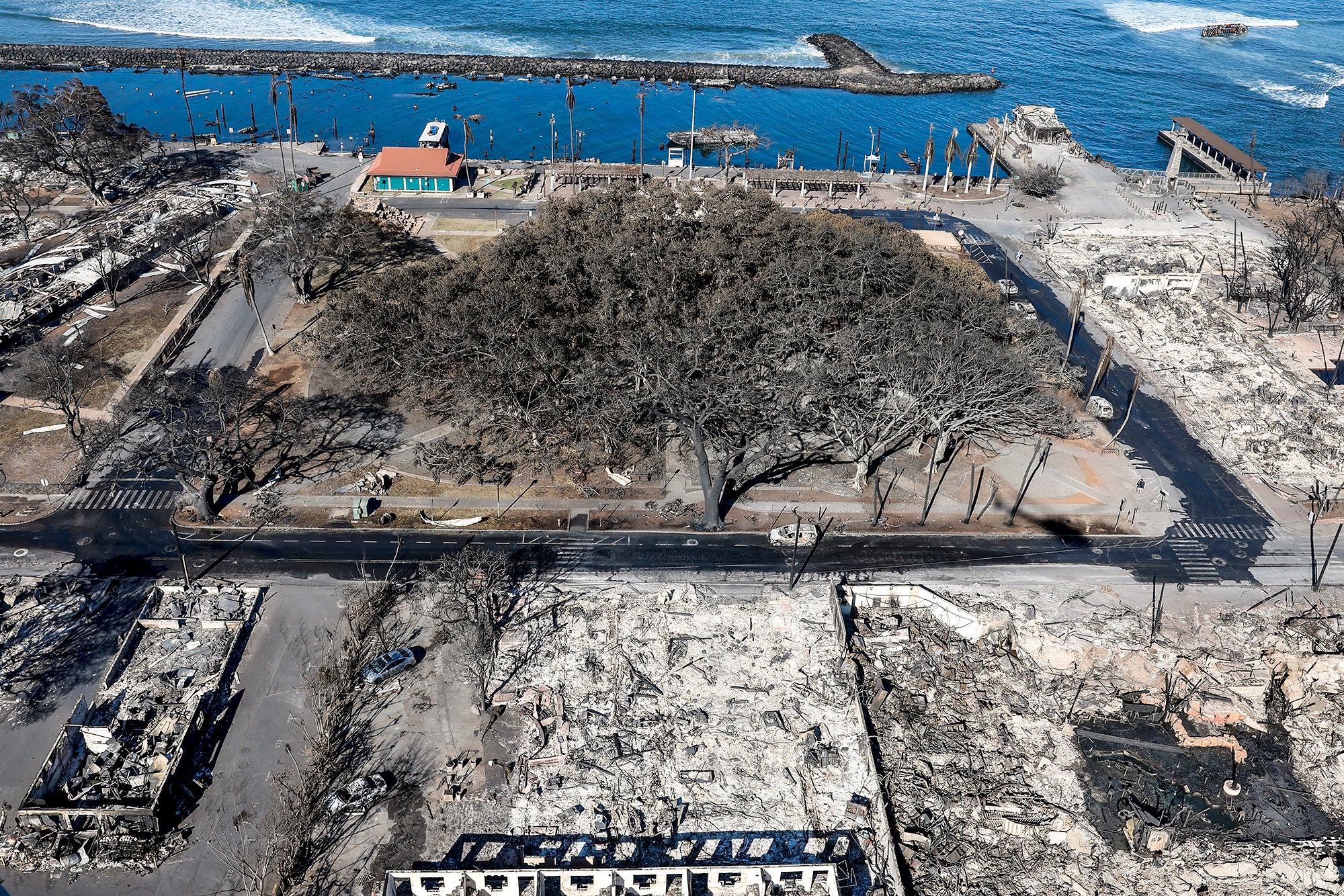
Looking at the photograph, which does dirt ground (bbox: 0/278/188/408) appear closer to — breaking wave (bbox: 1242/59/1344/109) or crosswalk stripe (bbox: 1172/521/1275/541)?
Result: crosswalk stripe (bbox: 1172/521/1275/541)

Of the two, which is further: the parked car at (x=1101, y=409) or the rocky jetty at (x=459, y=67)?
the rocky jetty at (x=459, y=67)

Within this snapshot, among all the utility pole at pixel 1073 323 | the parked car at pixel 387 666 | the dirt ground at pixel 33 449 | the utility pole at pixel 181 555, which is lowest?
the parked car at pixel 387 666

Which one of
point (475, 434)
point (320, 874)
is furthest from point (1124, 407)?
point (320, 874)

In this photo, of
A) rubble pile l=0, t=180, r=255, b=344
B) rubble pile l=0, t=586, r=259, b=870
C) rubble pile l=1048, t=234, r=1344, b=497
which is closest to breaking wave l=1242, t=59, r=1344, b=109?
rubble pile l=1048, t=234, r=1344, b=497

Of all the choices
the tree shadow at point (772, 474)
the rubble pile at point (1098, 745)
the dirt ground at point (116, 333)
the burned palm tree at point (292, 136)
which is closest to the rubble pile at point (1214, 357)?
the rubble pile at point (1098, 745)

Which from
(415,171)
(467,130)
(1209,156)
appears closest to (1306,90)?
(1209,156)

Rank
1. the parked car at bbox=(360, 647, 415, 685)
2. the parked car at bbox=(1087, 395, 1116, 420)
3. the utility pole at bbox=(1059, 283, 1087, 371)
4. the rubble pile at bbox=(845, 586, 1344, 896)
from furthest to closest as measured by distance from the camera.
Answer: the utility pole at bbox=(1059, 283, 1087, 371)
the parked car at bbox=(1087, 395, 1116, 420)
the parked car at bbox=(360, 647, 415, 685)
the rubble pile at bbox=(845, 586, 1344, 896)

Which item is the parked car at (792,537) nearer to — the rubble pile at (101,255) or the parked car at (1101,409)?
the parked car at (1101,409)

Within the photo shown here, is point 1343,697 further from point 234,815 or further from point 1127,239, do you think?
point 1127,239
